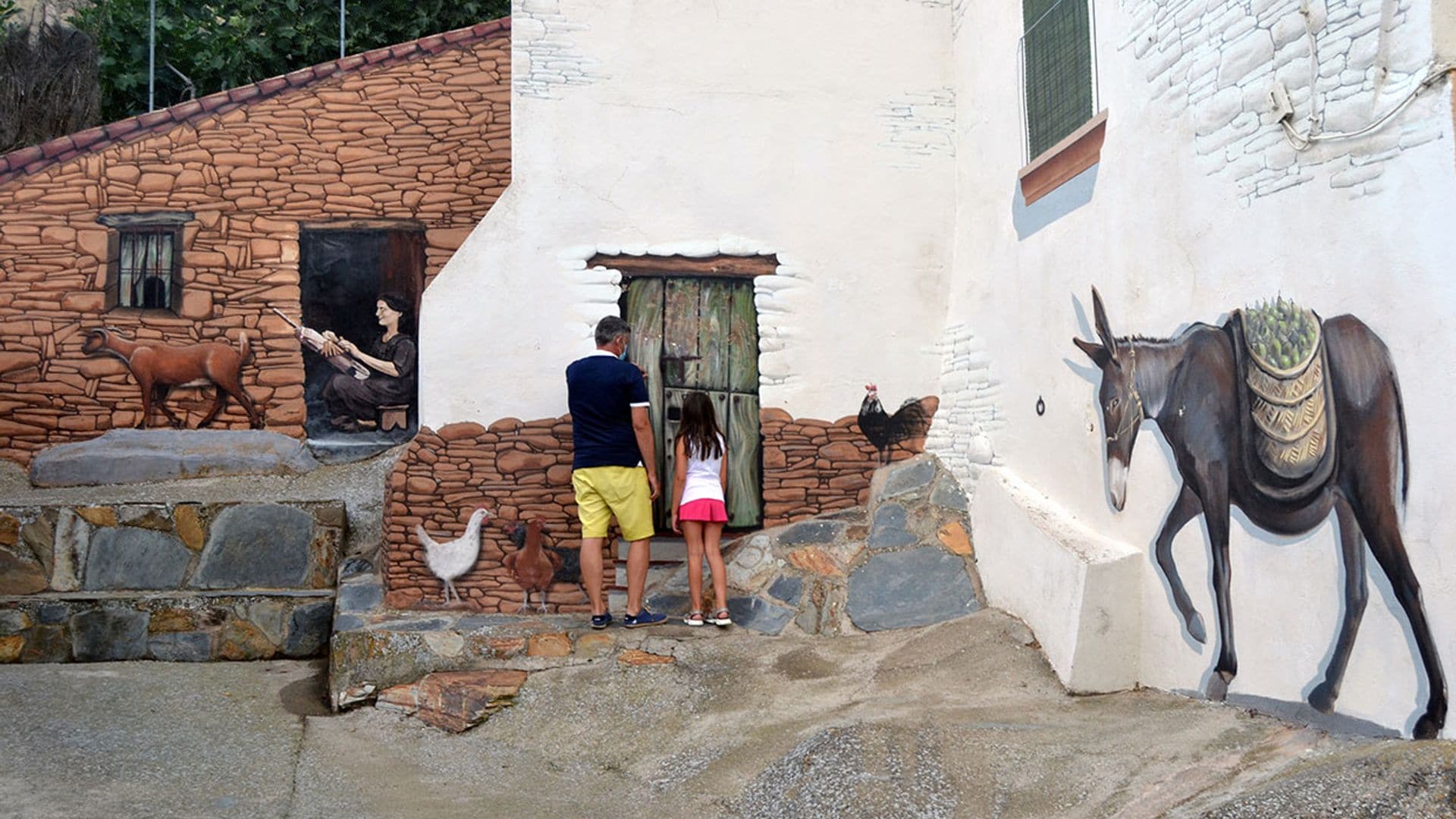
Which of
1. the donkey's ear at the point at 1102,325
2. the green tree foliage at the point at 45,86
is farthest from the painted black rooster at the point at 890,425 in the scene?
the green tree foliage at the point at 45,86

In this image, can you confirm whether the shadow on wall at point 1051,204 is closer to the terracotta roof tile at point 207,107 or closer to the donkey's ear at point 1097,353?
the donkey's ear at point 1097,353

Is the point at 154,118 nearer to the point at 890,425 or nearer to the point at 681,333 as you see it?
the point at 681,333

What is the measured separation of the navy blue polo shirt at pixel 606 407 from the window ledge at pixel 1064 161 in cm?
223

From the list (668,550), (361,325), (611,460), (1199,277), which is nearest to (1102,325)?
(1199,277)

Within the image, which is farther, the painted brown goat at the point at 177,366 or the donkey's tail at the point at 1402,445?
the painted brown goat at the point at 177,366

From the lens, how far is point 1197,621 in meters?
4.67

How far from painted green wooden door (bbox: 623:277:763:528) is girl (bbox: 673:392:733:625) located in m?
0.70

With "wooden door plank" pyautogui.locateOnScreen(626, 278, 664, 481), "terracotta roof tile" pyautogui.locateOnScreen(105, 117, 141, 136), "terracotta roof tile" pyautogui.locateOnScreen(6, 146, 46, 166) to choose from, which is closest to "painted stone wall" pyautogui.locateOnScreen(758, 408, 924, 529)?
"wooden door plank" pyautogui.locateOnScreen(626, 278, 664, 481)

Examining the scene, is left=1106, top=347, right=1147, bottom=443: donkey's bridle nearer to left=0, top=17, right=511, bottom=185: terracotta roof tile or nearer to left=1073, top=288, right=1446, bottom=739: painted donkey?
left=1073, top=288, right=1446, bottom=739: painted donkey

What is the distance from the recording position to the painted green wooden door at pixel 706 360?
23.7 feet

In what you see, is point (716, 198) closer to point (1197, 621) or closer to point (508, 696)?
point (508, 696)

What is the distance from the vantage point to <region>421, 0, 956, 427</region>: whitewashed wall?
276 inches

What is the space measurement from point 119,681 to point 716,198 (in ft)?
13.9

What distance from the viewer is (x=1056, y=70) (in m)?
6.01
